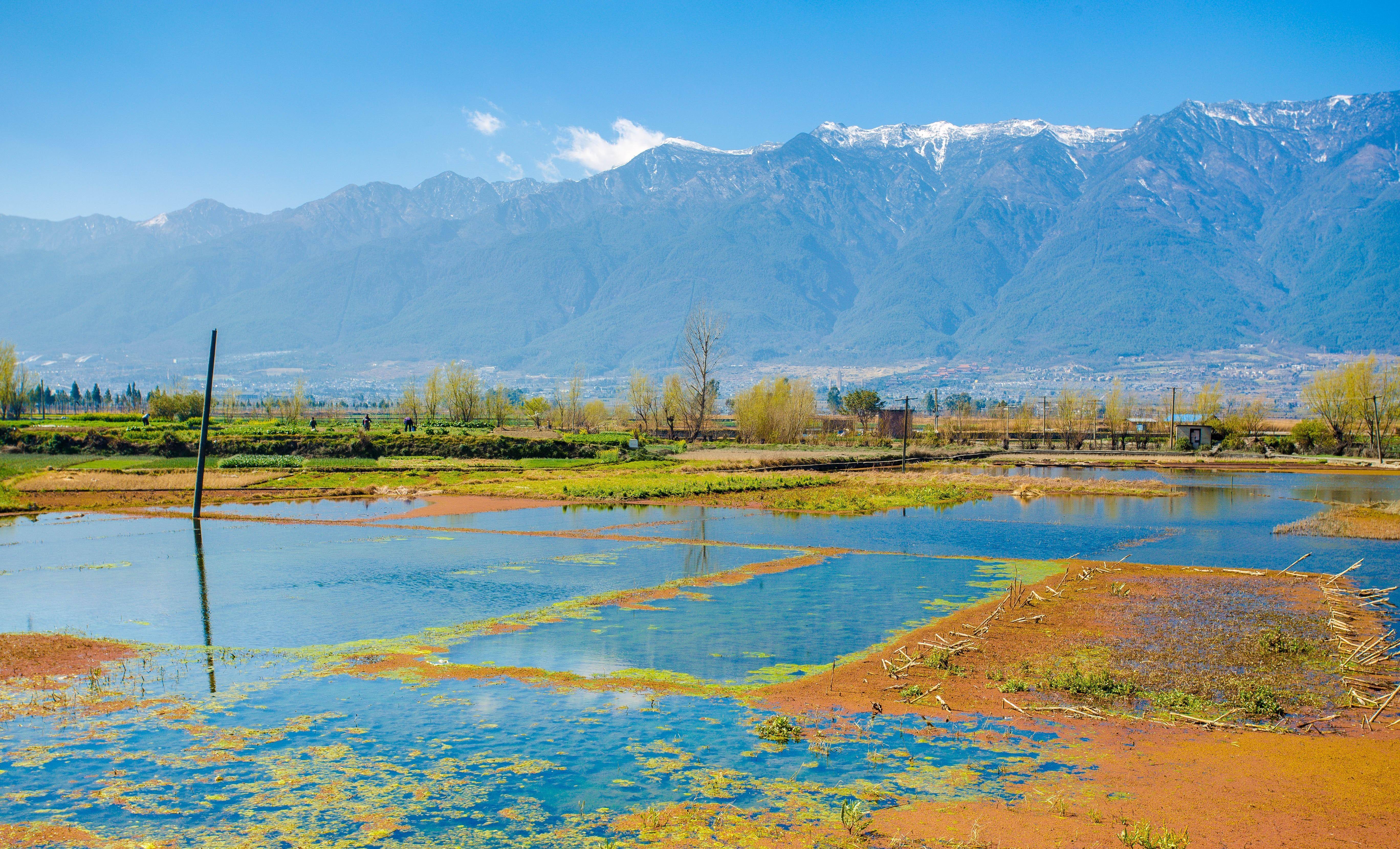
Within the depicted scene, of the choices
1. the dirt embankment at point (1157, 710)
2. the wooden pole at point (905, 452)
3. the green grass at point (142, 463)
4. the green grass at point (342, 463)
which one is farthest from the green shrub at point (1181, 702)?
the green grass at point (142, 463)

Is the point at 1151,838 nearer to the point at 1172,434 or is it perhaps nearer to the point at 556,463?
the point at 556,463

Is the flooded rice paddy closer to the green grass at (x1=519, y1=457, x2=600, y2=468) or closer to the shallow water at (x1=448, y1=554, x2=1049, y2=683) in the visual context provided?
the shallow water at (x1=448, y1=554, x2=1049, y2=683)

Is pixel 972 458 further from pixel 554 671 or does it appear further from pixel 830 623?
pixel 554 671

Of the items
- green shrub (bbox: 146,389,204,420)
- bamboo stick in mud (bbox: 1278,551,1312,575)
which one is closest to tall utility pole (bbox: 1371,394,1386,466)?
bamboo stick in mud (bbox: 1278,551,1312,575)

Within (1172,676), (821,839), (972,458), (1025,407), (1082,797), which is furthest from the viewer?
(1025,407)

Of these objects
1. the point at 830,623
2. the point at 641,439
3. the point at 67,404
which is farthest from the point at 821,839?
the point at 67,404

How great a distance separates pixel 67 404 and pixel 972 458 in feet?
622

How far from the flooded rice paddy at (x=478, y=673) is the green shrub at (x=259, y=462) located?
19.1 meters

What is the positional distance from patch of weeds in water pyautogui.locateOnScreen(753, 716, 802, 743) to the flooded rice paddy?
121 mm

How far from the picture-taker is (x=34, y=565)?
21516mm

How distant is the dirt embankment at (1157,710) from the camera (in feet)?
26.9

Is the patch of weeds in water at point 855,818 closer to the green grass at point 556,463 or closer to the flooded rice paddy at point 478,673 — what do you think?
the flooded rice paddy at point 478,673

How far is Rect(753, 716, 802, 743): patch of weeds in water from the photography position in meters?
10.4

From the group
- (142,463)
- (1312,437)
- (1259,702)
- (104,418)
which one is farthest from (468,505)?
(1312,437)
